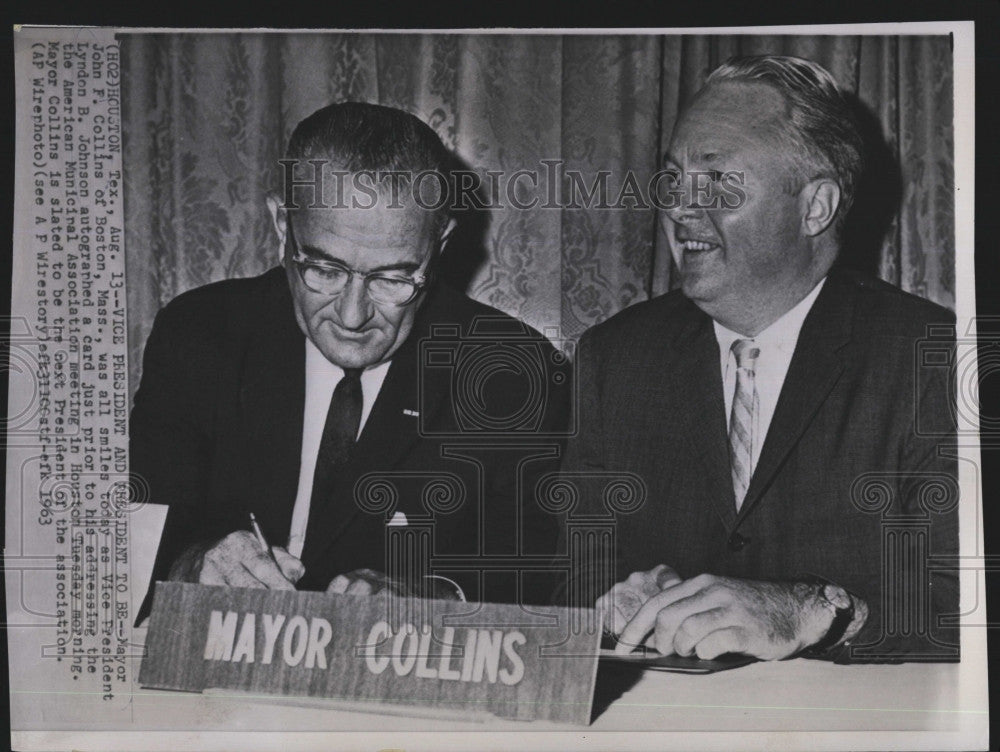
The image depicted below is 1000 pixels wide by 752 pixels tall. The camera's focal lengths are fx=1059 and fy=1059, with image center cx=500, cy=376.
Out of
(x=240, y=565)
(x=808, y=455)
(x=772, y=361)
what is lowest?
(x=240, y=565)

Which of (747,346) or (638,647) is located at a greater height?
(747,346)

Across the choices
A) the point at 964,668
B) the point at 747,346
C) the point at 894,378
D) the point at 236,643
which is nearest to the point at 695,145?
the point at 747,346

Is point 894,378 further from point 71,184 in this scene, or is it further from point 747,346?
point 71,184

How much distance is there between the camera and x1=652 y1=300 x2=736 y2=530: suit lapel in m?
2.45

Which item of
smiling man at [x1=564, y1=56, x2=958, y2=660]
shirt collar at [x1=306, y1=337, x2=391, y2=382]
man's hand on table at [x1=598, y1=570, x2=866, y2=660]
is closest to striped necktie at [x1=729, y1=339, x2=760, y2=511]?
smiling man at [x1=564, y1=56, x2=958, y2=660]

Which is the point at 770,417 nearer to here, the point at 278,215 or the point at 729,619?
the point at 729,619

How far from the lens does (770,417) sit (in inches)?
96.7

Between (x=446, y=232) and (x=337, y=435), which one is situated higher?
(x=446, y=232)

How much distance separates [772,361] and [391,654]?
1.13m

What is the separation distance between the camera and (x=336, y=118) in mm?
2475

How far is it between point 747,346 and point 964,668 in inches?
36.7

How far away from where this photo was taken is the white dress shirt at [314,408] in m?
2.48

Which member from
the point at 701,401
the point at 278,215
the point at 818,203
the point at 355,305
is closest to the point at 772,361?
the point at 701,401

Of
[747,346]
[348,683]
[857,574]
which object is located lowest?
[348,683]
